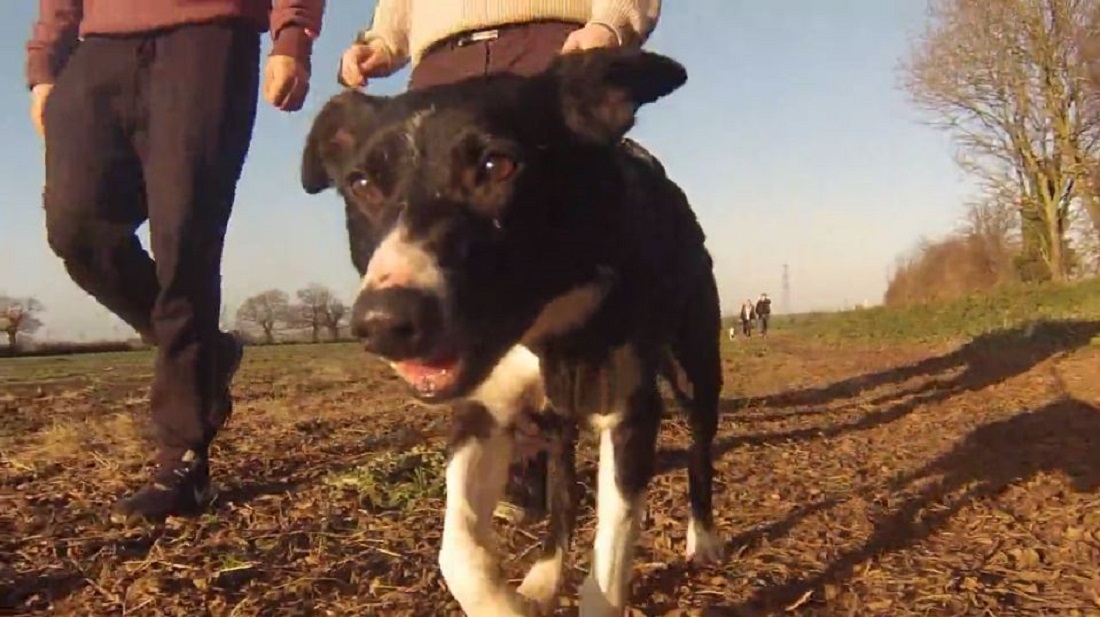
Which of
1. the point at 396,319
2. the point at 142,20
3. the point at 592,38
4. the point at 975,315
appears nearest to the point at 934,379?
the point at 592,38

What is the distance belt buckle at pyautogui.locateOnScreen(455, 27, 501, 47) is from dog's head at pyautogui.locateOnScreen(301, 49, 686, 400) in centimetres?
68

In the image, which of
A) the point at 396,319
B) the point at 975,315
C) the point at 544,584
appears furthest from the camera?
the point at 975,315

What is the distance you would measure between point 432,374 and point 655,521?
1.79 metres

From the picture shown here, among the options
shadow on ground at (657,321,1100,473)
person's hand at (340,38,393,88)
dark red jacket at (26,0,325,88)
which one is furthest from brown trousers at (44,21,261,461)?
shadow on ground at (657,321,1100,473)

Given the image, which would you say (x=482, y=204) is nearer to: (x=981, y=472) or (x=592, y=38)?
(x=592, y=38)

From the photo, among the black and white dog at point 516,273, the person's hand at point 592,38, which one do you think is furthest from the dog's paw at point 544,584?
the person's hand at point 592,38

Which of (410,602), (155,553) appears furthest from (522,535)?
(155,553)

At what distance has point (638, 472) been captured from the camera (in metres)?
2.60

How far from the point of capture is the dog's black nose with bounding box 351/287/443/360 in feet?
6.22

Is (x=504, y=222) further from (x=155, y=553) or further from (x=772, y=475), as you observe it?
(x=772, y=475)

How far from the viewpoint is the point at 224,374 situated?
368cm

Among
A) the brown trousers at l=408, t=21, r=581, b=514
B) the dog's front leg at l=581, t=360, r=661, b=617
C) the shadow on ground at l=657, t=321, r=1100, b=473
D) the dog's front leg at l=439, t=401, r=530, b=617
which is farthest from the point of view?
the shadow on ground at l=657, t=321, r=1100, b=473

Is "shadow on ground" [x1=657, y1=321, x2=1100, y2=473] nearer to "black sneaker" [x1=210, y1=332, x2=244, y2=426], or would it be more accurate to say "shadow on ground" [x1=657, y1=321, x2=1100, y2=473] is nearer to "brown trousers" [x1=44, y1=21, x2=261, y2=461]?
"black sneaker" [x1=210, y1=332, x2=244, y2=426]

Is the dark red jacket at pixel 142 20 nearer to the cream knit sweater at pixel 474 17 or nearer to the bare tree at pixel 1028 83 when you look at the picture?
the cream knit sweater at pixel 474 17
